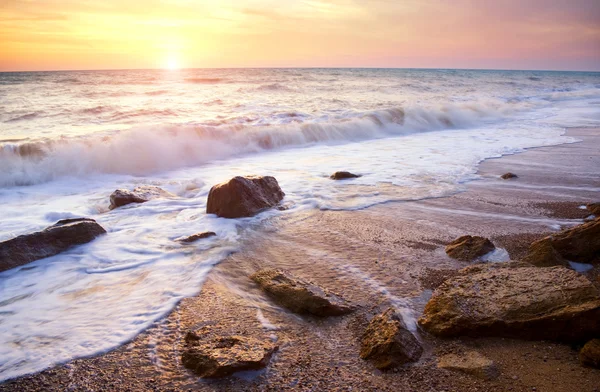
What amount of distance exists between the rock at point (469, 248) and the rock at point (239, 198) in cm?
245

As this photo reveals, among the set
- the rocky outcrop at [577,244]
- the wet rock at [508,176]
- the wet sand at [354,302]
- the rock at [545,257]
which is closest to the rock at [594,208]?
the wet sand at [354,302]

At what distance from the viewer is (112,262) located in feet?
14.0

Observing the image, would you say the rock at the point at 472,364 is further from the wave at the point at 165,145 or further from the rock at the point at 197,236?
the wave at the point at 165,145

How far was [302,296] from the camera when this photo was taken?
3264mm

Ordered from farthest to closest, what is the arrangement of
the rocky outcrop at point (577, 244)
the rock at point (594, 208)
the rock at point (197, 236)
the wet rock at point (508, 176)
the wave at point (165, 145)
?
the wave at point (165, 145), the wet rock at point (508, 176), the rock at point (594, 208), the rock at point (197, 236), the rocky outcrop at point (577, 244)

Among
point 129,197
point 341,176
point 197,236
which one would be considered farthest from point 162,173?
point 197,236

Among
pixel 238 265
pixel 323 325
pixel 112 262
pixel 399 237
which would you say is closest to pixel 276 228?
pixel 238 265

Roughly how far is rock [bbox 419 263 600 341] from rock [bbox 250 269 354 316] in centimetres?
62

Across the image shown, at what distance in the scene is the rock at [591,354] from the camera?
2.49 metres

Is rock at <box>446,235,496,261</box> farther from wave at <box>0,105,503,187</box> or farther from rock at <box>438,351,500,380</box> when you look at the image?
wave at <box>0,105,503,187</box>

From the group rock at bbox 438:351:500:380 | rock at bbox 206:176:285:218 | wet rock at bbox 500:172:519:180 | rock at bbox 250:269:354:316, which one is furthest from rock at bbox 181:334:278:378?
wet rock at bbox 500:172:519:180

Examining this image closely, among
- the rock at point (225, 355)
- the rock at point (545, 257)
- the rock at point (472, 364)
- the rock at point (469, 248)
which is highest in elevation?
the rock at point (545, 257)

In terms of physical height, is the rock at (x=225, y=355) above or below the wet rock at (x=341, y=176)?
below

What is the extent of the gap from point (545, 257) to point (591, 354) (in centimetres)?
130
